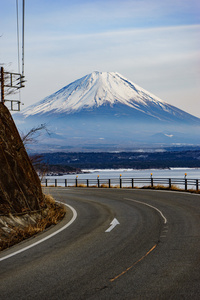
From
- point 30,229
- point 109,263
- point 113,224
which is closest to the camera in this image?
point 109,263

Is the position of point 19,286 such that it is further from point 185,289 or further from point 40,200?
point 40,200

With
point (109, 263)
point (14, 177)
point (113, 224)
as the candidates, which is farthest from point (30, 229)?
point (109, 263)

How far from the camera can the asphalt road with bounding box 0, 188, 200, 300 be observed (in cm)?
695

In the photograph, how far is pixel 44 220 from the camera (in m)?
15.0

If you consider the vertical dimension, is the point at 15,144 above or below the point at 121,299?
above

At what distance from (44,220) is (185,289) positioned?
8691 millimetres

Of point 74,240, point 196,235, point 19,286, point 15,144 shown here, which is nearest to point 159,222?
point 196,235

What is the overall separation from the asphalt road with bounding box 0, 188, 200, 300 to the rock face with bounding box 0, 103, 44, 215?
1.25 meters

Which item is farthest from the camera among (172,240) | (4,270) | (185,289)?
(172,240)

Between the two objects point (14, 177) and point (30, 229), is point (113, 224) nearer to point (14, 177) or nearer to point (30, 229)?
point (30, 229)

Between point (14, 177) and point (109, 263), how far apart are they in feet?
20.6

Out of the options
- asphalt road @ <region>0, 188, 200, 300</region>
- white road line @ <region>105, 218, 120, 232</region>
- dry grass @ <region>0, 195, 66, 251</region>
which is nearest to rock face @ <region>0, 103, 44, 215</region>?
dry grass @ <region>0, 195, 66, 251</region>

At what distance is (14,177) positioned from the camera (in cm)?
1429

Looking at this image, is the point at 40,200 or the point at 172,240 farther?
the point at 40,200
